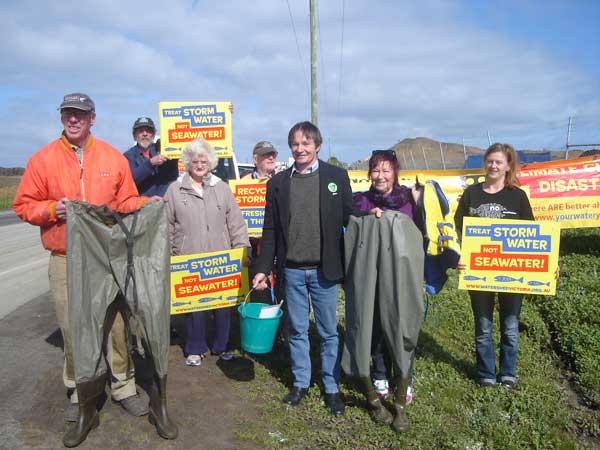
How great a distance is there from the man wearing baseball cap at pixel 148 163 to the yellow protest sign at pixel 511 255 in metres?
3.43

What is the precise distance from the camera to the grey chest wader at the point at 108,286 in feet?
10.6

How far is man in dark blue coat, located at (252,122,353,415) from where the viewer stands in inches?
147

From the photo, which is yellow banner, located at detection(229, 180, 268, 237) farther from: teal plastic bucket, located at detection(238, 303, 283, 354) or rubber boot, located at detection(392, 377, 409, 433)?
rubber boot, located at detection(392, 377, 409, 433)

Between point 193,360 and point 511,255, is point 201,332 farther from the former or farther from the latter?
point 511,255

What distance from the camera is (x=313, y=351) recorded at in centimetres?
506

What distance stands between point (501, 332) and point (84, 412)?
343 cm

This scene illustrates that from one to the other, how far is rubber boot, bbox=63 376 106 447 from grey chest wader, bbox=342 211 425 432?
1.84m

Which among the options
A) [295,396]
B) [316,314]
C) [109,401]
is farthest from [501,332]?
[109,401]

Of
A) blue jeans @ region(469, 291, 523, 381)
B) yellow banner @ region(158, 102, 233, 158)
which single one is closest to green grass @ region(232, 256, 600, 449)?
blue jeans @ region(469, 291, 523, 381)

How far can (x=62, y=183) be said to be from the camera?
3.46 metres

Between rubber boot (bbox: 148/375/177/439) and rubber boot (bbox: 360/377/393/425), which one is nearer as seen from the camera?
rubber boot (bbox: 148/375/177/439)

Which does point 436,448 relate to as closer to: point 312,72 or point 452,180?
point 452,180

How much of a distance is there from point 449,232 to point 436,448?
161cm

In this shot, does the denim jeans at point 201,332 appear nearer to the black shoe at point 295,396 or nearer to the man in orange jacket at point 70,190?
the man in orange jacket at point 70,190
